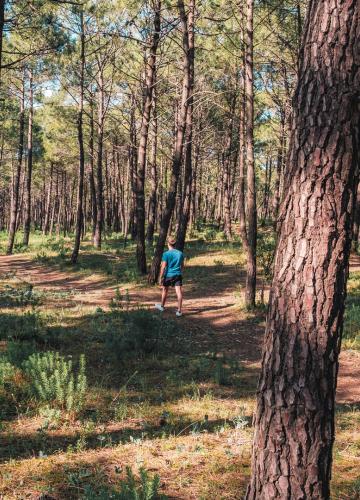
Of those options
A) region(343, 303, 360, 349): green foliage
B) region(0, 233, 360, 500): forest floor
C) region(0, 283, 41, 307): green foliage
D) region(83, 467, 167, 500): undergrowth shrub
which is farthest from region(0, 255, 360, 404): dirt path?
region(83, 467, 167, 500): undergrowth shrub

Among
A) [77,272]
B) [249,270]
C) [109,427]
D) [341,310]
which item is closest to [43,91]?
[77,272]

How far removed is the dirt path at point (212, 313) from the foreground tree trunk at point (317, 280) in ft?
12.7

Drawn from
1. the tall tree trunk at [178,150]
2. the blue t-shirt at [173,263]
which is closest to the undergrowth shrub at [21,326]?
the blue t-shirt at [173,263]

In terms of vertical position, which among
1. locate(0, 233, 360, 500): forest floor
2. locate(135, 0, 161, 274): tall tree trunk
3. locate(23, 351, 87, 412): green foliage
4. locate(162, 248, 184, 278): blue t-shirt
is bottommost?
locate(0, 233, 360, 500): forest floor

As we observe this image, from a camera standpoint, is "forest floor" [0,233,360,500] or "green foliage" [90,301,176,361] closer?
"forest floor" [0,233,360,500]

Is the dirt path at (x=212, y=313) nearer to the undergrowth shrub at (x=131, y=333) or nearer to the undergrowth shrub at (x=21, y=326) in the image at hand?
the undergrowth shrub at (x=131, y=333)

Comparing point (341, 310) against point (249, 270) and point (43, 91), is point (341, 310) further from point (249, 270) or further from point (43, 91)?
point (43, 91)

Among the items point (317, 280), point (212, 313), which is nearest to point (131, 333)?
point (212, 313)

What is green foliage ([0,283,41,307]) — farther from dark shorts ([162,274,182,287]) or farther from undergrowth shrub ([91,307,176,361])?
dark shorts ([162,274,182,287])

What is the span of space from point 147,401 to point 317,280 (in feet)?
11.2

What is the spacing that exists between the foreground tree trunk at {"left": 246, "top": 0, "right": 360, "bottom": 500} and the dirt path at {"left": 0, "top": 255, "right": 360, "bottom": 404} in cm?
388

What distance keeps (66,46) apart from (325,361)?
12921 millimetres

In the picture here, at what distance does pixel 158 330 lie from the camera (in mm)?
8383

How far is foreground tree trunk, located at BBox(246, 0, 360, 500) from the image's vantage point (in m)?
2.48
